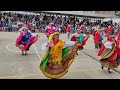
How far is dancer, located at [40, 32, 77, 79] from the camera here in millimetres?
7829

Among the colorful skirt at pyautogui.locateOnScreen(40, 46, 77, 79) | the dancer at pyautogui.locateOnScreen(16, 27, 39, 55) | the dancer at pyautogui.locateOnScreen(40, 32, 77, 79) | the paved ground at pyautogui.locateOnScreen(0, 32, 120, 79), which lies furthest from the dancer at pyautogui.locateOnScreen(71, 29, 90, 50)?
the dancer at pyautogui.locateOnScreen(40, 32, 77, 79)

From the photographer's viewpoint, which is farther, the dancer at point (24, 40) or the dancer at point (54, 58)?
the dancer at point (24, 40)

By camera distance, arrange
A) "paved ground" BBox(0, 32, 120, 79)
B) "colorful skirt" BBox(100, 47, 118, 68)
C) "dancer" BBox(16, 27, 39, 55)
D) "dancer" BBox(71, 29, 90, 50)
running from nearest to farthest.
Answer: "paved ground" BBox(0, 32, 120, 79), "colorful skirt" BBox(100, 47, 118, 68), "dancer" BBox(16, 27, 39, 55), "dancer" BBox(71, 29, 90, 50)

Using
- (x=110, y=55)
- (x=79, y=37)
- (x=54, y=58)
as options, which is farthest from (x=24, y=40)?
(x=54, y=58)

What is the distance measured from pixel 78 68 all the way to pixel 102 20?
24.2 m

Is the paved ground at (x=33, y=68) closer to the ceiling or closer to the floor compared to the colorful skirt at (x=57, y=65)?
closer to the floor

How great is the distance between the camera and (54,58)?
7.91m

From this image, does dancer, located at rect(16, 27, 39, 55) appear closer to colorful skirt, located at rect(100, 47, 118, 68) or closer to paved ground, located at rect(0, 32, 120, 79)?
paved ground, located at rect(0, 32, 120, 79)

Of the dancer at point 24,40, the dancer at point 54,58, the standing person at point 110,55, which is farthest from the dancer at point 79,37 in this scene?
the dancer at point 54,58

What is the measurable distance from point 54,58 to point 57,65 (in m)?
0.24

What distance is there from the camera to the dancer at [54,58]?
25.7 ft

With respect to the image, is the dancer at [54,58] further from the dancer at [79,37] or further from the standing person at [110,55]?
the dancer at [79,37]

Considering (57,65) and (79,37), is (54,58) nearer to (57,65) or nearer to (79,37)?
(57,65)
